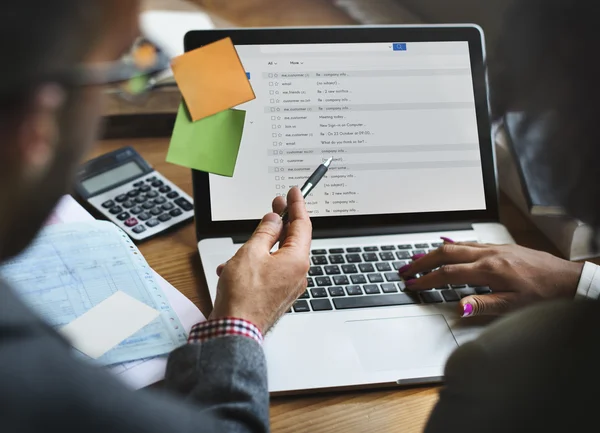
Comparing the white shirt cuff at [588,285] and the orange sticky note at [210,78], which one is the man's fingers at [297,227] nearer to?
the orange sticky note at [210,78]

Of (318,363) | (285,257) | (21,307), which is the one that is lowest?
(318,363)

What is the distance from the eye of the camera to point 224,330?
65cm

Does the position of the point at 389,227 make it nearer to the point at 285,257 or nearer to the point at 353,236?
the point at 353,236

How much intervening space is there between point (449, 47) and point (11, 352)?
727mm

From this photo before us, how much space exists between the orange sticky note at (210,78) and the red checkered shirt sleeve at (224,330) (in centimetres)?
33

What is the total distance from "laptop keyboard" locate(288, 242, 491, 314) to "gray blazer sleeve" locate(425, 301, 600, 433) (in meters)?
0.28

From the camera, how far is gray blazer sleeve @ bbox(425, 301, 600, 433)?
0.49m

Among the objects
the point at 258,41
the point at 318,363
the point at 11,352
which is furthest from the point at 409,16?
the point at 11,352

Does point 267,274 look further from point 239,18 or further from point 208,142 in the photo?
point 239,18

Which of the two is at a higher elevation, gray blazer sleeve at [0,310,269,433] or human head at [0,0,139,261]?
human head at [0,0,139,261]

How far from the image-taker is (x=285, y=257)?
740 millimetres

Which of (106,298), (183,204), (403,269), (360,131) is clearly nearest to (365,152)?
(360,131)

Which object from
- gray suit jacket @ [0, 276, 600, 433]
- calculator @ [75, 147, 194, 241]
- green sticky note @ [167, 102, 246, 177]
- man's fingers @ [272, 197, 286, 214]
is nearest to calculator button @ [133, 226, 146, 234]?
calculator @ [75, 147, 194, 241]

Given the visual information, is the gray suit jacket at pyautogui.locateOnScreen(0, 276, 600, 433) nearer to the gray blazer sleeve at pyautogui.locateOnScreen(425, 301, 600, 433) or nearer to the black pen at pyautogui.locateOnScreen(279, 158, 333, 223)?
the gray blazer sleeve at pyautogui.locateOnScreen(425, 301, 600, 433)
